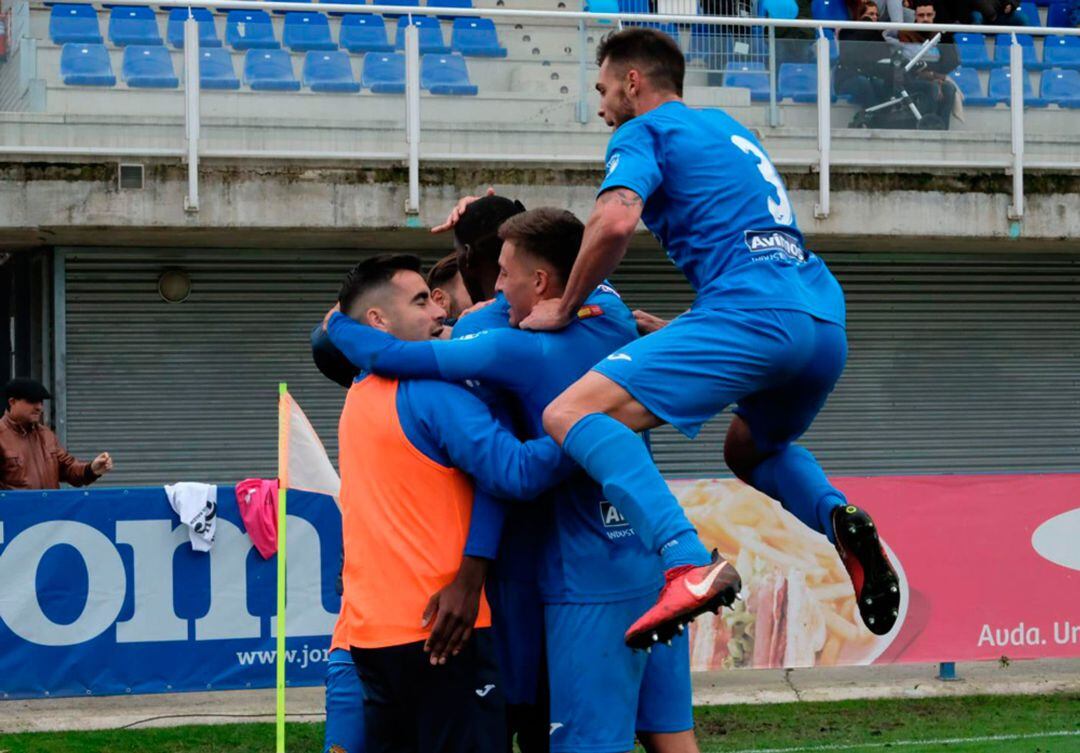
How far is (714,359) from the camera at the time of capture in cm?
452

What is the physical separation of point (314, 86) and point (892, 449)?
300 inches

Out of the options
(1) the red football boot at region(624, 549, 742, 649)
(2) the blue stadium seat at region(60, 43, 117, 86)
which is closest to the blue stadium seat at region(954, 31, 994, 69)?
(2) the blue stadium seat at region(60, 43, 117, 86)

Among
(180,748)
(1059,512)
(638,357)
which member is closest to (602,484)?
(638,357)

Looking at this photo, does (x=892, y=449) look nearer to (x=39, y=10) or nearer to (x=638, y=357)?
(x=39, y=10)

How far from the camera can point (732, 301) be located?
4598 mm

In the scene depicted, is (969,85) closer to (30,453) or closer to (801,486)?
(30,453)

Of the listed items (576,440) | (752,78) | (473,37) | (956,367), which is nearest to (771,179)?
(576,440)

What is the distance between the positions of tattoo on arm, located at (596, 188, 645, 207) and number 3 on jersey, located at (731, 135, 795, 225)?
439mm

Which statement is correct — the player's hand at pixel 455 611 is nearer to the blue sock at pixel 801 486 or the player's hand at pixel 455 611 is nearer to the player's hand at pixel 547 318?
the player's hand at pixel 547 318

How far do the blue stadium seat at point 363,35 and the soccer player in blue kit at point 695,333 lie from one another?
1033 centimetres

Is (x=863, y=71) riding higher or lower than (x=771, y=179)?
higher

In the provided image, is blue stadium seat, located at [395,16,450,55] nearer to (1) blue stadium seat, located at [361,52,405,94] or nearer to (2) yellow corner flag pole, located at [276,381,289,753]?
(1) blue stadium seat, located at [361,52,405,94]

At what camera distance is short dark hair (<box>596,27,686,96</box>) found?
193 inches

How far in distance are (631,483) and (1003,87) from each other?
498 inches
